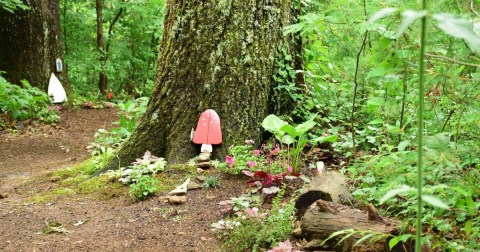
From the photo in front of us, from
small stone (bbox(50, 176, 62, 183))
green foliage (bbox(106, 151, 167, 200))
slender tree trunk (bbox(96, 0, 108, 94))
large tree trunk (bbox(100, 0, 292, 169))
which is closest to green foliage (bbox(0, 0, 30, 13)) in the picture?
small stone (bbox(50, 176, 62, 183))

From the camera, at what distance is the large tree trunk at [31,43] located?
876 cm

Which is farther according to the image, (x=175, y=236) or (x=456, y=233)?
(x=175, y=236)

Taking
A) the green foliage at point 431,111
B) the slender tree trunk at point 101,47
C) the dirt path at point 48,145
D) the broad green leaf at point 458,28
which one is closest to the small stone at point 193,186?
the green foliage at point 431,111

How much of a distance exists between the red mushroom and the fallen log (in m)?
1.61

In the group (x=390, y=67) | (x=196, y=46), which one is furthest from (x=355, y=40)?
(x=390, y=67)

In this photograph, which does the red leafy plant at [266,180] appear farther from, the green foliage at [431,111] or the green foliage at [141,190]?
the green foliage at [141,190]

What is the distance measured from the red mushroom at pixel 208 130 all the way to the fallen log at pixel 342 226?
1614mm

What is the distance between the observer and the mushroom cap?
3994 mm

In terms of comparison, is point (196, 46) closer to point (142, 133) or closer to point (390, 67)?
point (142, 133)

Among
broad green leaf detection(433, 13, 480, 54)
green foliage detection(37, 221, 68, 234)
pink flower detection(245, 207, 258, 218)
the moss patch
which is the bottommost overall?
green foliage detection(37, 221, 68, 234)

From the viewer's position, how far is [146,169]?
13.0 feet

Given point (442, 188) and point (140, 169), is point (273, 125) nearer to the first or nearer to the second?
point (140, 169)

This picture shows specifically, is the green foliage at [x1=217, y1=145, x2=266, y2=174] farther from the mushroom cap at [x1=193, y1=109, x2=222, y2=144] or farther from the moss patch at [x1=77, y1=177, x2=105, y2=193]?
the moss patch at [x1=77, y1=177, x2=105, y2=193]

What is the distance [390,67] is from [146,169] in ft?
7.79
